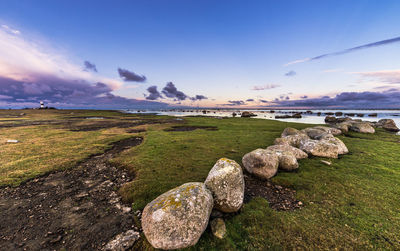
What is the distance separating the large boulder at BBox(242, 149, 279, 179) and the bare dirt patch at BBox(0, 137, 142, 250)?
824 centimetres

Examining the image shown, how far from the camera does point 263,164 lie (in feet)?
34.6

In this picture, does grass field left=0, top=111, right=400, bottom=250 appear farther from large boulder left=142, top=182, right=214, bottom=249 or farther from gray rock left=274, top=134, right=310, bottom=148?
gray rock left=274, top=134, right=310, bottom=148

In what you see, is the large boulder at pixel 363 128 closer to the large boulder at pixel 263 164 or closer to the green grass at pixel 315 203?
the green grass at pixel 315 203

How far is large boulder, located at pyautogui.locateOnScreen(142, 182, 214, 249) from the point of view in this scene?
4973 millimetres

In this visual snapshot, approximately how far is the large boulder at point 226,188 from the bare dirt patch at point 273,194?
1384mm

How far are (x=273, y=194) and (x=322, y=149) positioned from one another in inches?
369

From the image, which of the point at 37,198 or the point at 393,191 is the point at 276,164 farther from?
the point at 37,198

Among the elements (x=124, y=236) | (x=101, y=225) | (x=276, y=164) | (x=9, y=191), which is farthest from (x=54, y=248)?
(x=276, y=164)

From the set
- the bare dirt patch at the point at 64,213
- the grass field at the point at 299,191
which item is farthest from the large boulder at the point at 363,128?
the bare dirt patch at the point at 64,213

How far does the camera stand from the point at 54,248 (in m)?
5.44

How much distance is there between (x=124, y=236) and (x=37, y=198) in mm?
6838

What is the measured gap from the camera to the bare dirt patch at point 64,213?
226 inches

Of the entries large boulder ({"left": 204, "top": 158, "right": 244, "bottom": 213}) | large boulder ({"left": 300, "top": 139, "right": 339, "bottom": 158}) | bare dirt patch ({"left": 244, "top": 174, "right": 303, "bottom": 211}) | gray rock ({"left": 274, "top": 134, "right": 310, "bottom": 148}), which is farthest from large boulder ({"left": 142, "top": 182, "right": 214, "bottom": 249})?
gray rock ({"left": 274, "top": 134, "right": 310, "bottom": 148})

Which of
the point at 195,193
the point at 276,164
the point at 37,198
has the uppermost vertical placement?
the point at 195,193
